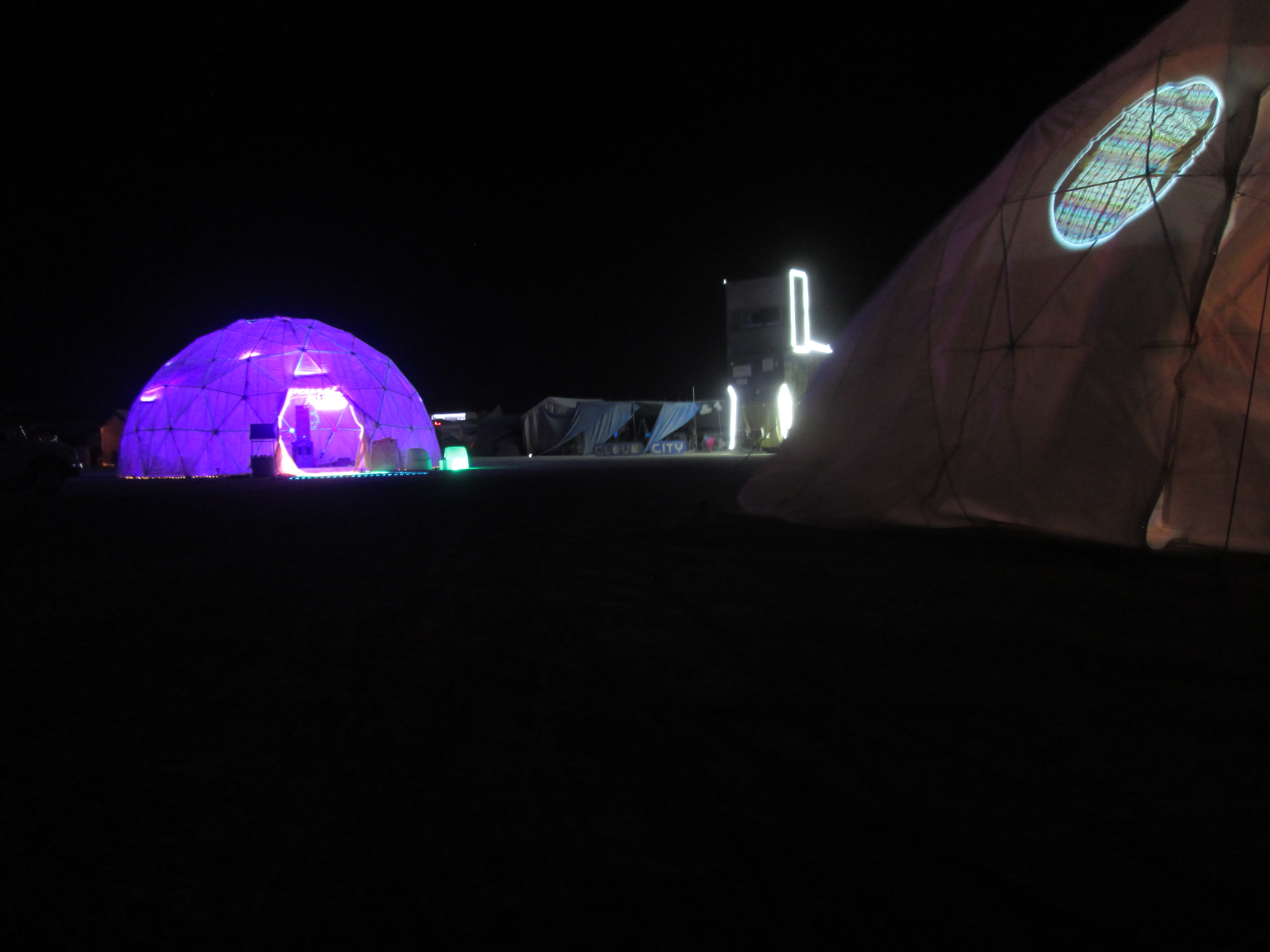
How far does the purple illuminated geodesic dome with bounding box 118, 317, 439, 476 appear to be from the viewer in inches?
737

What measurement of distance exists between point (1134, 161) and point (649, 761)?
556 centimetres

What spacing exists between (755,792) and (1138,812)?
866 mm

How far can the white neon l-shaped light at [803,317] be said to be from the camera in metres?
29.3

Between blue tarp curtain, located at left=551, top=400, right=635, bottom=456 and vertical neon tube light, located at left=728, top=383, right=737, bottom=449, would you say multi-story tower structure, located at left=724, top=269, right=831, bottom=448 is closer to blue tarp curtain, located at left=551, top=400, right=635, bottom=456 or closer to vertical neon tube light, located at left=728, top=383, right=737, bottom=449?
vertical neon tube light, located at left=728, top=383, right=737, bottom=449

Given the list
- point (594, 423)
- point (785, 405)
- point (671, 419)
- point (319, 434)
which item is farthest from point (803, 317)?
point (319, 434)

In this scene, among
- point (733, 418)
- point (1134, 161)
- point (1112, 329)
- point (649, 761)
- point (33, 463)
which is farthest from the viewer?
point (733, 418)

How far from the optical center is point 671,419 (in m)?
34.8

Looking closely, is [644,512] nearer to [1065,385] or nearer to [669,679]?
[1065,385]

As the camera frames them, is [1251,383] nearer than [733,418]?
Yes

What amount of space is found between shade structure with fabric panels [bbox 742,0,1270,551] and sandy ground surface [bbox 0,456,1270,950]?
97 centimetres

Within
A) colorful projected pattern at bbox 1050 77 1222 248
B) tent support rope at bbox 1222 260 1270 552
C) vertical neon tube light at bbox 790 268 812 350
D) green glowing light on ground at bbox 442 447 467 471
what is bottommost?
green glowing light on ground at bbox 442 447 467 471

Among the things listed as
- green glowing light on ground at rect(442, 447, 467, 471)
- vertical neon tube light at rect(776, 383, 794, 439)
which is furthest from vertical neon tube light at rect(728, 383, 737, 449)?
green glowing light on ground at rect(442, 447, 467, 471)

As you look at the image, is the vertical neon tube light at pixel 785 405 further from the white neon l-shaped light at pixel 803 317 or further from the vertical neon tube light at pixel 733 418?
the vertical neon tube light at pixel 733 418

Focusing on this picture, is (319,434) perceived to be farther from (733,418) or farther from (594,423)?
(733,418)
